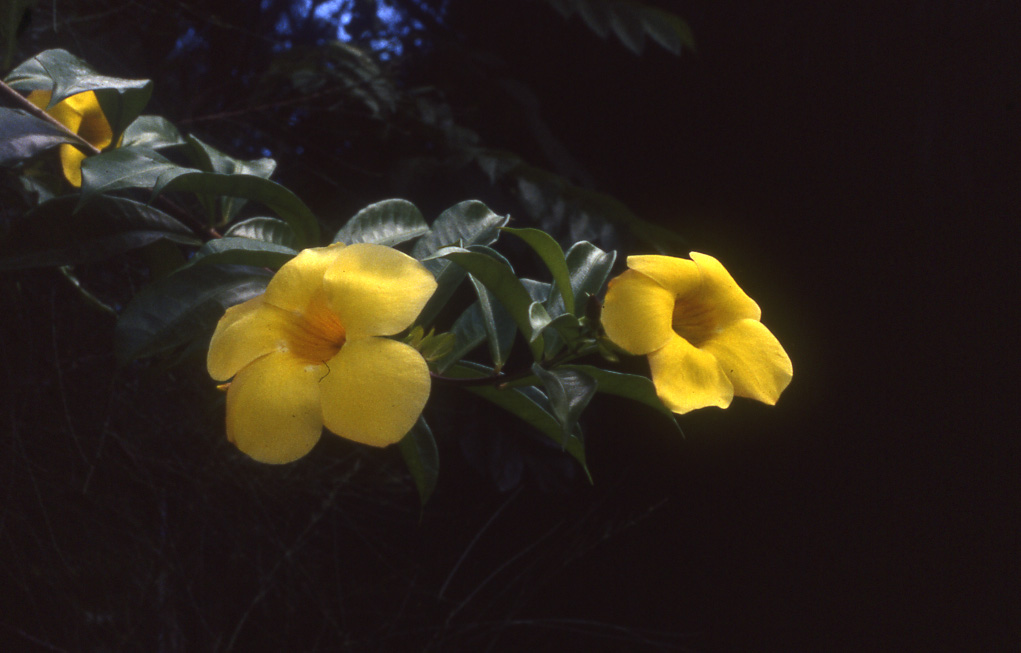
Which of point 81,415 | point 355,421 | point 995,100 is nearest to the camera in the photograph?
point 355,421

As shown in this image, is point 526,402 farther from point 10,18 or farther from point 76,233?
point 10,18

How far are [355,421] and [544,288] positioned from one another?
245 mm

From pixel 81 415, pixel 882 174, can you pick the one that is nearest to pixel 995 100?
pixel 882 174

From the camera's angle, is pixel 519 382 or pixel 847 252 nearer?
pixel 519 382

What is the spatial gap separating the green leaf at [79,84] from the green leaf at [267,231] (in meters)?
0.13

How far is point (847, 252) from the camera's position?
1361mm

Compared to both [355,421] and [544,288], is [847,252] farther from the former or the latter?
[355,421]

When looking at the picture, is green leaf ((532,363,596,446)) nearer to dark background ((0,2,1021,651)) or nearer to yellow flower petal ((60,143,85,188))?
yellow flower petal ((60,143,85,188))

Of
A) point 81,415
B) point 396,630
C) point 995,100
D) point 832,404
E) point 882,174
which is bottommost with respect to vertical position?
point 396,630

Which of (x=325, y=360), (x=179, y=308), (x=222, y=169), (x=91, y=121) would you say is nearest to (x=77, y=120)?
(x=91, y=121)

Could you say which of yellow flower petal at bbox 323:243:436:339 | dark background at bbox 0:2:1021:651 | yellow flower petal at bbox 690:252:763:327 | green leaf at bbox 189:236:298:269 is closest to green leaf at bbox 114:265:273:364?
green leaf at bbox 189:236:298:269

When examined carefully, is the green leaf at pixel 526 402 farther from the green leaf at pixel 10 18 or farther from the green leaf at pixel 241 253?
the green leaf at pixel 10 18

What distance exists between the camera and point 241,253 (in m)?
0.41

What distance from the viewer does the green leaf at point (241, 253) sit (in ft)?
1.33
